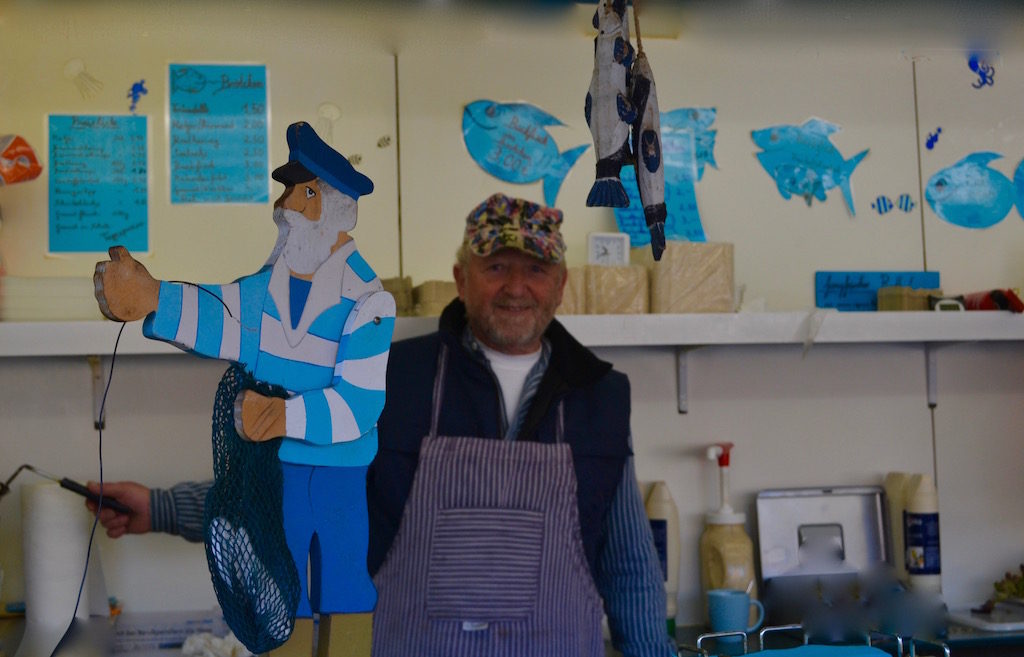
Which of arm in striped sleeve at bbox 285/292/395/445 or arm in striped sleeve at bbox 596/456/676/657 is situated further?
arm in striped sleeve at bbox 596/456/676/657

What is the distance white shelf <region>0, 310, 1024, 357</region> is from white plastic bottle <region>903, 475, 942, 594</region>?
413mm

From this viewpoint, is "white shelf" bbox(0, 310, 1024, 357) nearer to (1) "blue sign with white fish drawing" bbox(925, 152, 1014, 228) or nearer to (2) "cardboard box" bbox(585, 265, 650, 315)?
(2) "cardboard box" bbox(585, 265, 650, 315)

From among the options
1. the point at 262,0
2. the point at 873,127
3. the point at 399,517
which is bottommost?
the point at 399,517

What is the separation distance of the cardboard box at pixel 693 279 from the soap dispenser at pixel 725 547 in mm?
425

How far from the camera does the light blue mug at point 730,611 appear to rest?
2.56 m

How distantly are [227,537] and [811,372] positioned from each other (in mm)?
2150

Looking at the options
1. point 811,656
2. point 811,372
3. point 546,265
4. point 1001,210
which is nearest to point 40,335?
point 546,265

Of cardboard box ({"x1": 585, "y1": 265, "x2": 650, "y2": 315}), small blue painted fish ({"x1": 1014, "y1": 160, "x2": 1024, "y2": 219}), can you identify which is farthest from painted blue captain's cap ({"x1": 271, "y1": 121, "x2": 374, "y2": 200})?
small blue painted fish ({"x1": 1014, "y1": 160, "x2": 1024, "y2": 219})

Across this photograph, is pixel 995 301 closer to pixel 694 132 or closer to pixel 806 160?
pixel 806 160

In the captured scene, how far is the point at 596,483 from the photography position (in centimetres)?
207

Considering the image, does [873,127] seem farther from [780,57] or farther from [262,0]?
[262,0]

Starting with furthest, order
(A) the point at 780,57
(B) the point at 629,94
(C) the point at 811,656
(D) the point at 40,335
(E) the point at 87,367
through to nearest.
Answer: (A) the point at 780,57
(E) the point at 87,367
(D) the point at 40,335
(C) the point at 811,656
(B) the point at 629,94

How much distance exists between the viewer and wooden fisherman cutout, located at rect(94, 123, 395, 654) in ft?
3.49

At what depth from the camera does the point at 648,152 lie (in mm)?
1349
